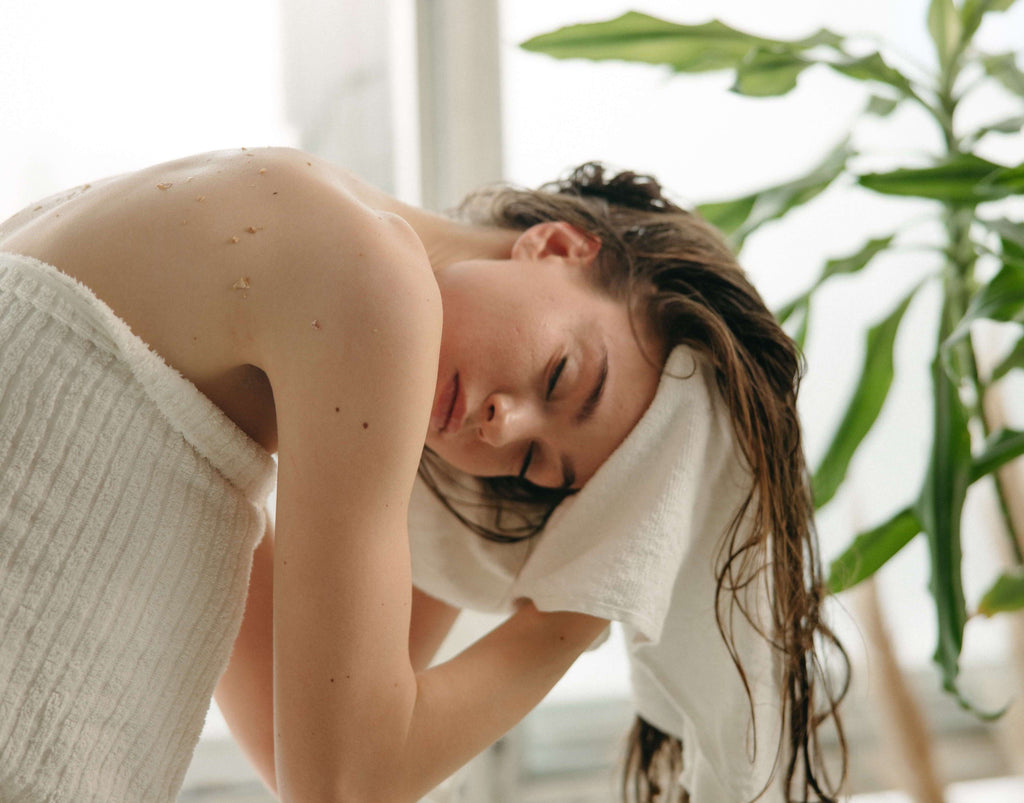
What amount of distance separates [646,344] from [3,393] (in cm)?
57

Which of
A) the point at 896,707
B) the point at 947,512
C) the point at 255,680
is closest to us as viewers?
the point at 255,680

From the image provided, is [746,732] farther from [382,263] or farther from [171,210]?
[171,210]

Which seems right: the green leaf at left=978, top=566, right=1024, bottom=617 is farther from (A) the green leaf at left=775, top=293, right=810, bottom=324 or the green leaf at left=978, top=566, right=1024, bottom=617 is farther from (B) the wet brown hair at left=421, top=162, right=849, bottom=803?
(A) the green leaf at left=775, top=293, right=810, bottom=324

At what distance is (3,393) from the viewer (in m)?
0.66

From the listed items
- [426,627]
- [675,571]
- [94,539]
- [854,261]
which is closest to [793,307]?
[854,261]

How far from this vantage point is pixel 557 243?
0.97m

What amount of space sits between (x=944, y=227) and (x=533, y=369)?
0.75 m

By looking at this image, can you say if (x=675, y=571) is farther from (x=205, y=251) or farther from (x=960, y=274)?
(x=960, y=274)

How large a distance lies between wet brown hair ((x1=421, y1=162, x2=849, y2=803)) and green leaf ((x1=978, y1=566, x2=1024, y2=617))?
0.23 meters

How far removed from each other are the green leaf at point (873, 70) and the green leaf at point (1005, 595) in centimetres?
64

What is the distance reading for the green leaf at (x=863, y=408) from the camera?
1145 millimetres

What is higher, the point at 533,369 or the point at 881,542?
the point at 533,369

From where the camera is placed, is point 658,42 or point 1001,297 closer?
point 1001,297

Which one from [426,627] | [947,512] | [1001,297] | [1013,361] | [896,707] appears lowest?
[896,707]
